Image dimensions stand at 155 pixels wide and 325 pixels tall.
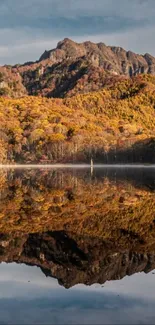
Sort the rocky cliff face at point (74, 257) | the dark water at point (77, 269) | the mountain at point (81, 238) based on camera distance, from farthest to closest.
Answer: the mountain at point (81, 238) < the rocky cliff face at point (74, 257) < the dark water at point (77, 269)

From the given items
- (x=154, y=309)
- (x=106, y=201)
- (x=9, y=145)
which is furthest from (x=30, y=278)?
(x=9, y=145)

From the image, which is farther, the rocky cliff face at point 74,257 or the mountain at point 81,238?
the mountain at point 81,238

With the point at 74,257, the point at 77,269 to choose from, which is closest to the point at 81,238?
the point at 74,257

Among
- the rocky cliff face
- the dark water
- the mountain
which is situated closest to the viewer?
the dark water

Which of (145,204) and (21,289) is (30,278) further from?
(145,204)

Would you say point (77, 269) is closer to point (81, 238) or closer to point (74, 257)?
point (74, 257)

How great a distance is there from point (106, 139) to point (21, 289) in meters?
169

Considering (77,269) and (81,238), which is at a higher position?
(77,269)

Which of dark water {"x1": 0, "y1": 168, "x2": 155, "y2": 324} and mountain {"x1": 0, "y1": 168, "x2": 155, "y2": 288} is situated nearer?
dark water {"x1": 0, "y1": 168, "x2": 155, "y2": 324}

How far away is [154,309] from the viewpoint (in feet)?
34.8

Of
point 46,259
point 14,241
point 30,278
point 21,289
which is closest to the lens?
point 21,289

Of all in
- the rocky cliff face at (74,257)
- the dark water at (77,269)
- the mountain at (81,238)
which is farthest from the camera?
the mountain at (81,238)

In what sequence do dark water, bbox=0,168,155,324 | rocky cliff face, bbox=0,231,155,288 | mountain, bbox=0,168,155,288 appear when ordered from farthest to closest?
mountain, bbox=0,168,155,288
rocky cliff face, bbox=0,231,155,288
dark water, bbox=0,168,155,324

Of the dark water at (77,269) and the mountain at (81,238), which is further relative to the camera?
the mountain at (81,238)
